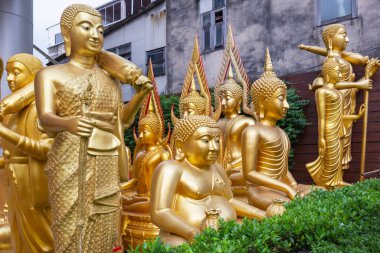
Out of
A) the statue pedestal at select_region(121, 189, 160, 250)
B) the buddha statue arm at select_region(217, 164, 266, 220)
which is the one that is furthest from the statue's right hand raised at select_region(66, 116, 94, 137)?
the statue pedestal at select_region(121, 189, 160, 250)

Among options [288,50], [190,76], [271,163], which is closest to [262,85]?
Result: [271,163]

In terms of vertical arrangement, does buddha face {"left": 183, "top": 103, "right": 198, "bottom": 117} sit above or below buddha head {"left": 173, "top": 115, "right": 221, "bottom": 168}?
above

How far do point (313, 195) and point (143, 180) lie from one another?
2.33 metres

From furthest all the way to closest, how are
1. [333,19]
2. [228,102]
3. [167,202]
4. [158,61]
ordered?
[158,61]
[333,19]
[228,102]
[167,202]

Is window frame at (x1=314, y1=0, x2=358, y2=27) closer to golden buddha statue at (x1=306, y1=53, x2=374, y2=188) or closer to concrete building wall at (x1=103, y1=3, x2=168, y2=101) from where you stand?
golden buddha statue at (x1=306, y1=53, x2=374, y2=188)

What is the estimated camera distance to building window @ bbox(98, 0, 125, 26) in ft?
51.0

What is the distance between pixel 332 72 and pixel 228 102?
1303 mm

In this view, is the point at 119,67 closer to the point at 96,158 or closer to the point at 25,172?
the point at 96,158

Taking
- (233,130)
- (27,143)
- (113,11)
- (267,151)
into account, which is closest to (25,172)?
(27,143)

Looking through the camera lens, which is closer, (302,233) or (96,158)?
(302,233)

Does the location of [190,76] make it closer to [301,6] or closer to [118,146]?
[118,146]

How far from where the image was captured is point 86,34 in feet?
8.66

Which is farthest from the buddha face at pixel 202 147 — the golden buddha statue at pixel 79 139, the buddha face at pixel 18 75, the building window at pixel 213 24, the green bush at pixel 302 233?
the building window at pixel 213 24

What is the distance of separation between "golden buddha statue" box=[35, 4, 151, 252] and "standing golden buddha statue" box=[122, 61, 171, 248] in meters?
1.52
